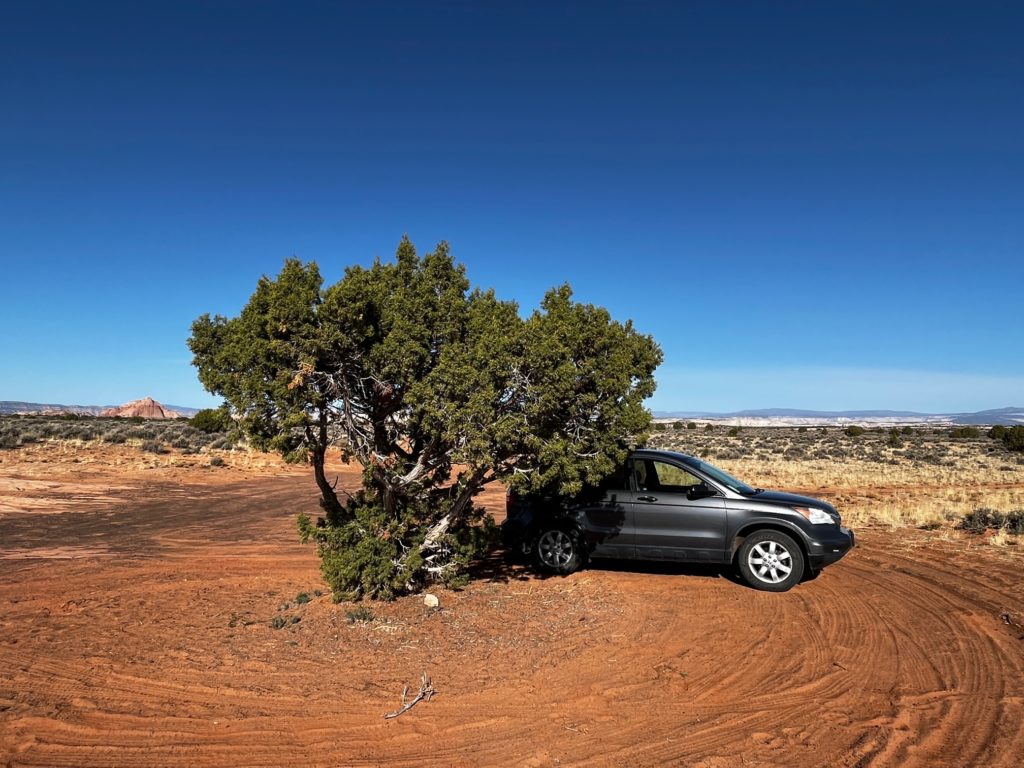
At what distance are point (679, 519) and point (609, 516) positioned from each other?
39.3 inches

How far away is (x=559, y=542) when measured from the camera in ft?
30.0

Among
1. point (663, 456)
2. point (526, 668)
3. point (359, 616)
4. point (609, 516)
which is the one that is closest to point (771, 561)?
point (663, 456)

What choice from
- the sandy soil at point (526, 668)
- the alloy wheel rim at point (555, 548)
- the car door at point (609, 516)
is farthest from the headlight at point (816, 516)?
the alloy wheel rim at point (555, 548)

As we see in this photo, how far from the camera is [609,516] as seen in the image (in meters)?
8.88

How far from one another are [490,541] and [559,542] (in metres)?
1.26

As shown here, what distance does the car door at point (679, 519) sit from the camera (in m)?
8.41

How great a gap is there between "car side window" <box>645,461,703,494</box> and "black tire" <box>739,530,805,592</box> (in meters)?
1.08

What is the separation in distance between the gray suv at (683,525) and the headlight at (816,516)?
0.01 m

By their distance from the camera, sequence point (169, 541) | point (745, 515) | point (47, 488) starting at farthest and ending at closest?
point (47, 488)
point (169, 541)
point (745, 515)

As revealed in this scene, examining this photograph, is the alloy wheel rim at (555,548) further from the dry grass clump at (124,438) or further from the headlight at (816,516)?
the dry grass clump at (124,438)

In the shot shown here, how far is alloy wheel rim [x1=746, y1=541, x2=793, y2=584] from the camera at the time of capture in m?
8.16

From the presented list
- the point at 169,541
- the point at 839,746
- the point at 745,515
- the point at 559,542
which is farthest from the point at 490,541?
the point at 169,541

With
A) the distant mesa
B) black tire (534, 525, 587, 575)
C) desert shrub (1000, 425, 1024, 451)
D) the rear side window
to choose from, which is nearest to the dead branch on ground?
black tire (534, 525, 587, 575)

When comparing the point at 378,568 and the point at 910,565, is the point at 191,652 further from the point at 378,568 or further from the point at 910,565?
the point at 910,565
